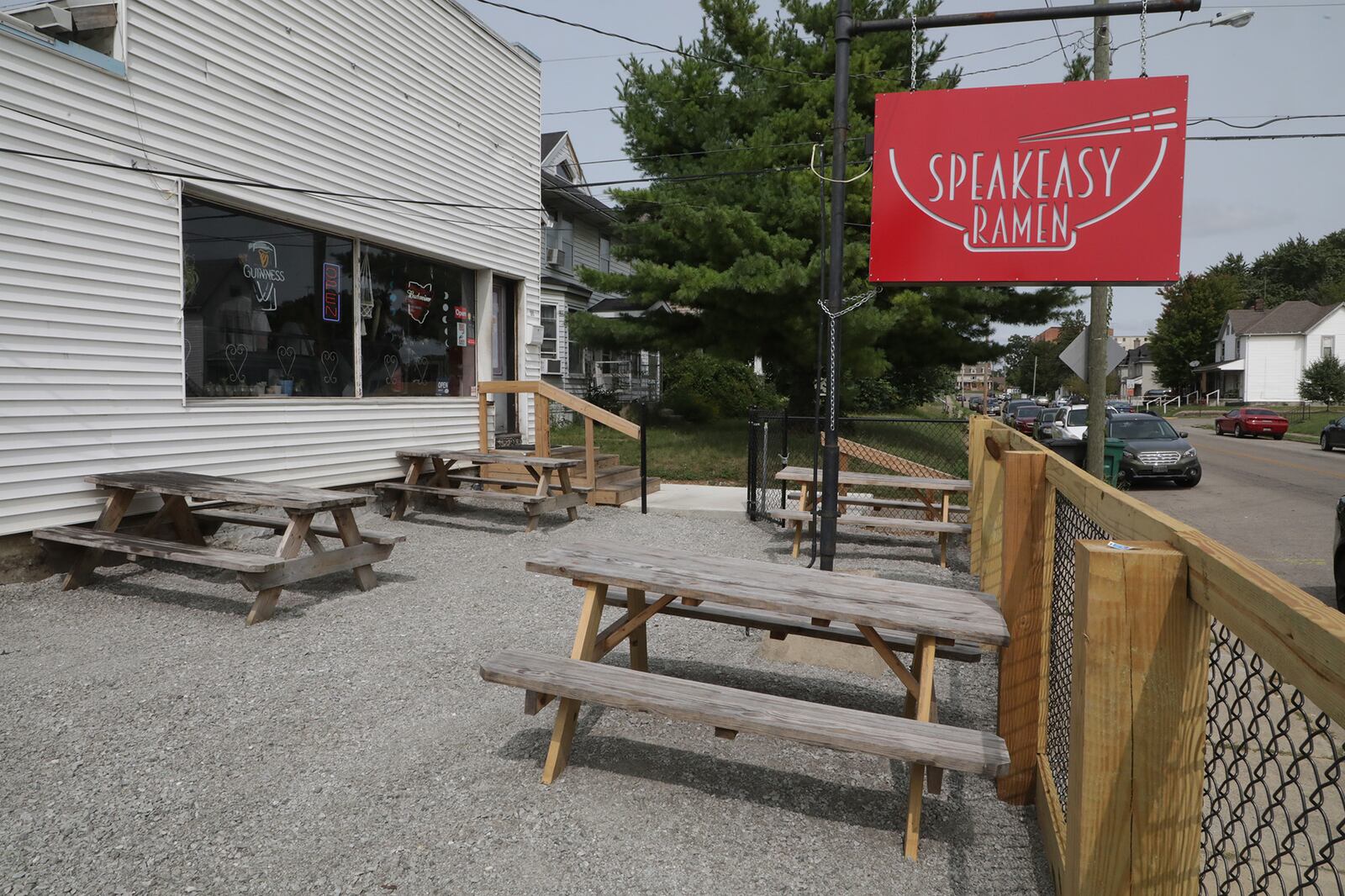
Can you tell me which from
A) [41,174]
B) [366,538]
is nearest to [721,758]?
[366,538]

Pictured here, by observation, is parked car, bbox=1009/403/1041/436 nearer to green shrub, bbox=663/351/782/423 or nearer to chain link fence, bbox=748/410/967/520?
chain link fence, bbox=748/410/967/520

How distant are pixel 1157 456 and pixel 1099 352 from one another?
5.59 meters

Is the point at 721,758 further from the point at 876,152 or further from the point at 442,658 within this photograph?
the point at 876,152

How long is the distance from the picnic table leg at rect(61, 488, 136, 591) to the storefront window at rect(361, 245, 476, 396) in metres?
3.59

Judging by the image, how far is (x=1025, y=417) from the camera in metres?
36.5

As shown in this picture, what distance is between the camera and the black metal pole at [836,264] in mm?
6059

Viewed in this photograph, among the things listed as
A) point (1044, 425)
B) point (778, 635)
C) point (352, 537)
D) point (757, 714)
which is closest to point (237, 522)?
point (352, 537)

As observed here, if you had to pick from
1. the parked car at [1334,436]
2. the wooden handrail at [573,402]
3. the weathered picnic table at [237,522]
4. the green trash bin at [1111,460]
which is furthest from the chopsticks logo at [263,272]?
the parked car at [1334,436]

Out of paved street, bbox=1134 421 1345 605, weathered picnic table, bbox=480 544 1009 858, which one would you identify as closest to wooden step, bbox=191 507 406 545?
weathered picnic table, bbox=480 544 1009 858

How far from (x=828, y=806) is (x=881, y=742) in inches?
26.3

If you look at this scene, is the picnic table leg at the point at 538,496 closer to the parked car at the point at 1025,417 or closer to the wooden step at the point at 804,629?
the wooden step at the point at 804,629

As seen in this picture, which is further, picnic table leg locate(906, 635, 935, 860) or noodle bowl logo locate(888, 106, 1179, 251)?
noodle bowl logo locate(888, 106, 1179, 251)

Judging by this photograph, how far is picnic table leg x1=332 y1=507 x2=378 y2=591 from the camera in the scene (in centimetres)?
625

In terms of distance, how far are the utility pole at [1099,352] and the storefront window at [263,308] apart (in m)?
9.56
